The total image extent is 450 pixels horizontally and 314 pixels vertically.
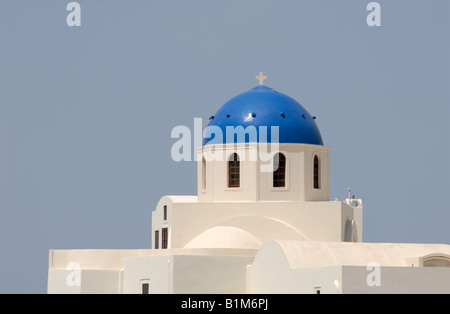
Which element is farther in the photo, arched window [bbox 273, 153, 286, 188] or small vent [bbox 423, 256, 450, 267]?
arched window [bbox 273, 153, 286, 188]

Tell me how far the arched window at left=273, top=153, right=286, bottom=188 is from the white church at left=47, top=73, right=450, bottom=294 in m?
0.04

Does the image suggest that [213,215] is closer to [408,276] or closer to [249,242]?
[249,242]

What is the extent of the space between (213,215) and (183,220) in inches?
48.0

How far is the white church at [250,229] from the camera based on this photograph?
4169 centimetres

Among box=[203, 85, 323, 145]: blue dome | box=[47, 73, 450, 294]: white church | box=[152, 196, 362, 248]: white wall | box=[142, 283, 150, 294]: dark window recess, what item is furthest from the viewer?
box=[203, 85, 323, 145]: blue dome

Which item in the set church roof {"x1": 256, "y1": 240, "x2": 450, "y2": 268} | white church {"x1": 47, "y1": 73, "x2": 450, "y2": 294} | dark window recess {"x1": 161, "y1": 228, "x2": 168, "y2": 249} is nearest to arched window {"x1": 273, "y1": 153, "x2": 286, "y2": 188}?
white church {"x1": 47, "y1": 73, "x2": 450, "y2": 294}

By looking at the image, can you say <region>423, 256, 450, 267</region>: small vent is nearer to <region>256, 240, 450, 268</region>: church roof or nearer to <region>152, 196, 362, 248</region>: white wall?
<region>256, 240, 450, 268</region>: church roof

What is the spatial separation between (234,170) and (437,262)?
9.17 metres

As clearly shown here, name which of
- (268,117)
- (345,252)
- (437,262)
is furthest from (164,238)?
(437,262)

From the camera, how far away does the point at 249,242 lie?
43.9 meters

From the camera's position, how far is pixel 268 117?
151ft

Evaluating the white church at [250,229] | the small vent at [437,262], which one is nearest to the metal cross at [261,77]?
the white church at [250,229]

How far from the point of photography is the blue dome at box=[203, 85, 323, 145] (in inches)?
1816

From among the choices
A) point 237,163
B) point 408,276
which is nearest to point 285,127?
point 237,163
